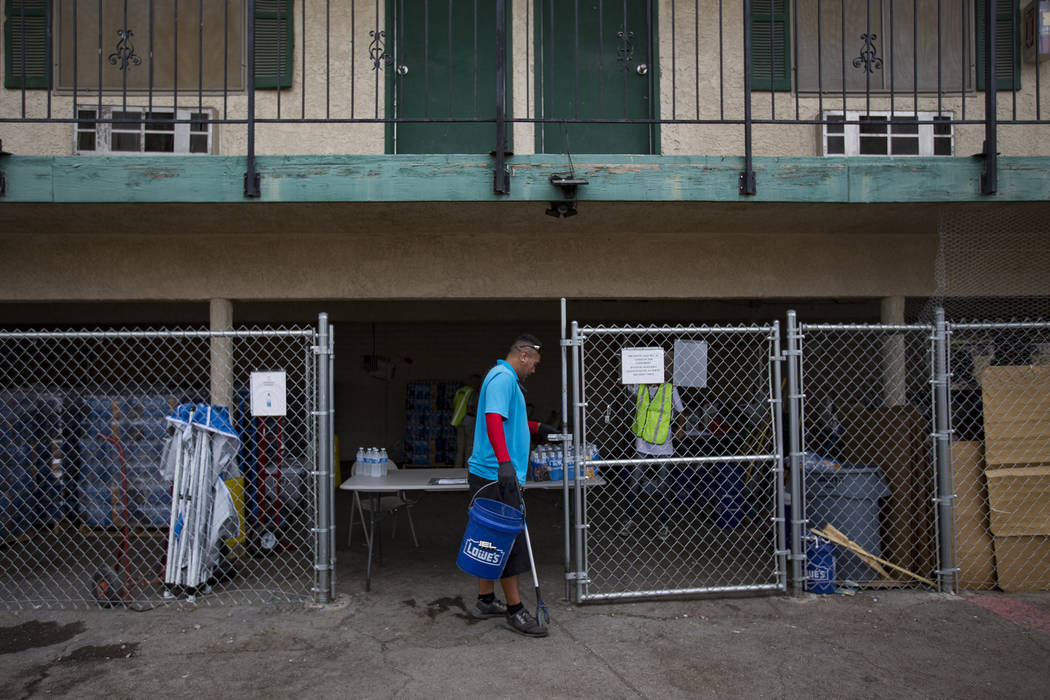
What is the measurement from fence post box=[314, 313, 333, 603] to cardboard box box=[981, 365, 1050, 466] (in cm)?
486

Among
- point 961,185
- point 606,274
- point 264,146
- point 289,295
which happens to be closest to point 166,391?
point 289,295

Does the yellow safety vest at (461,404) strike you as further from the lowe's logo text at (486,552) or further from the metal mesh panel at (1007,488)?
the metal mesh panel at (1007,488)

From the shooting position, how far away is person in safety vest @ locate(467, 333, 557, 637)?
14.7ft

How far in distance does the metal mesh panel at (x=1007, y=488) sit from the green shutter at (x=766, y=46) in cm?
310

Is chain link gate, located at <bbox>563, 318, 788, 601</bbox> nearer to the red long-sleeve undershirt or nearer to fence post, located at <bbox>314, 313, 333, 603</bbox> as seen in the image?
the red long-sleeve undershirt

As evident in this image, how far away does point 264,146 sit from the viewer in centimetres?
668

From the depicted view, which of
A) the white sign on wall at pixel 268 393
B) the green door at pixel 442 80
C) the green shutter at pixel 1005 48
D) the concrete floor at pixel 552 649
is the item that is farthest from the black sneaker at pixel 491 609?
the green shutter at pixel 1005 48


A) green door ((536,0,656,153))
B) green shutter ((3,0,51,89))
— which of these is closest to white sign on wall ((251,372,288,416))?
green door ((536,0,656,153))

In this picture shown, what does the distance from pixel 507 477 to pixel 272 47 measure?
4925 millimetres

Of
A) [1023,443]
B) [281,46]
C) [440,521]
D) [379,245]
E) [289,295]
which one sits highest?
[281,46]

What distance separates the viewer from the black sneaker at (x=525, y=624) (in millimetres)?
4605

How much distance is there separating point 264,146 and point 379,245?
1480mm

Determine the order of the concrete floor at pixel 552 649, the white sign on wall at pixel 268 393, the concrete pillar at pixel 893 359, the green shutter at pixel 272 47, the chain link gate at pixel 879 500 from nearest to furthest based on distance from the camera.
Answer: the concrete floor at pixel 552 649, the white sign on wall at pixel 268 393, the chain link gate at pixel 879 500, the concrete pillar at pixel 893 359, the green shutter at pixel 272 47

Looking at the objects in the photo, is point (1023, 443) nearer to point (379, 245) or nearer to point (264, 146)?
point (379, 245)
